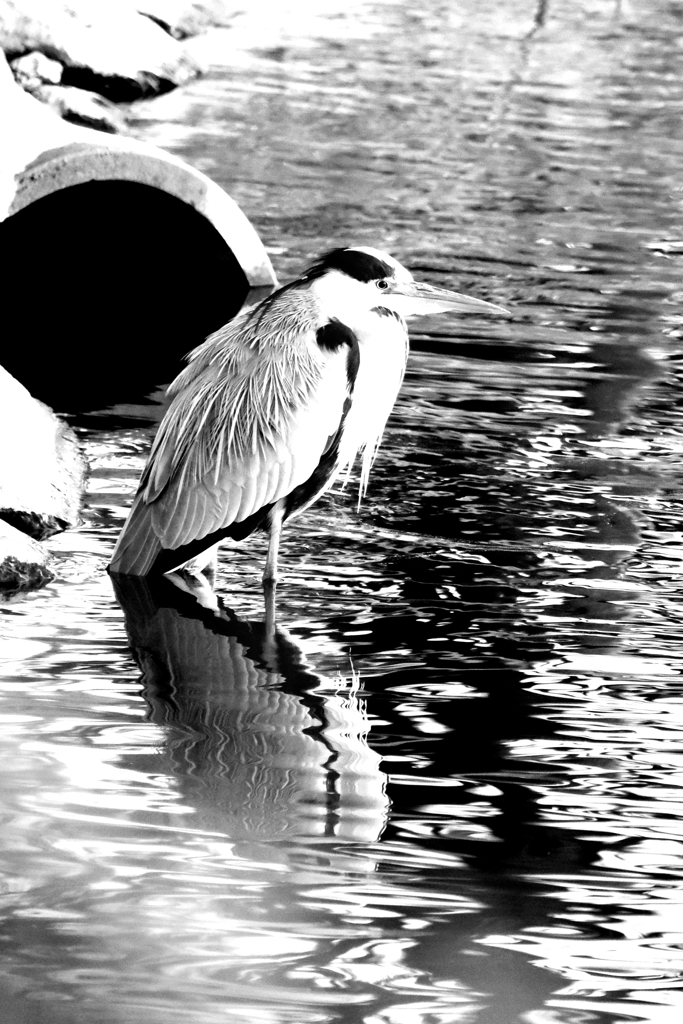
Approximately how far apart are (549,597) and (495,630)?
A: 34 cm

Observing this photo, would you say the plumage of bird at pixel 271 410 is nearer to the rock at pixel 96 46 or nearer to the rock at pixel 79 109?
the rock at pixel 79 109

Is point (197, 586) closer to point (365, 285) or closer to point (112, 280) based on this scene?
point (365, 285)

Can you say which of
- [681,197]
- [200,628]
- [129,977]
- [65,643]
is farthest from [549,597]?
[681,197]

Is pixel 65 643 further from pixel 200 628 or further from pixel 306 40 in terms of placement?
pixel 306 40

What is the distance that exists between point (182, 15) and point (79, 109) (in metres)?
6.50

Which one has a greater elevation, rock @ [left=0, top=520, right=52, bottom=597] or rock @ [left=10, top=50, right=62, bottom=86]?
rock @ [left=10, top=50, right=62, bottom=86]

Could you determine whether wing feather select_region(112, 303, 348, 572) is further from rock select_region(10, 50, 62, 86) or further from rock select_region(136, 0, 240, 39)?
rock select_region(136, 0, 240, 39)

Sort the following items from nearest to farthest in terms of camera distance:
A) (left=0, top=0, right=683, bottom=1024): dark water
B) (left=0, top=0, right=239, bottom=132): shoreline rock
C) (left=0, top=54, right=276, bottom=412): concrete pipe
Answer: (left=0, top=0, right=683, bottom=1024): dark water < (left=0, top=54, right=276, bottom=412): concrete pipe < (left=0, top=0, right=239, bottom=132): shoreline rock

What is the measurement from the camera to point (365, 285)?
5.10 m

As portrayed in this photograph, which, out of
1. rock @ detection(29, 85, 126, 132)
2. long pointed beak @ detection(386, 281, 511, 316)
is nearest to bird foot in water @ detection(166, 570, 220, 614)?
long pointed beak @ detection(386, 281, 511, 316)

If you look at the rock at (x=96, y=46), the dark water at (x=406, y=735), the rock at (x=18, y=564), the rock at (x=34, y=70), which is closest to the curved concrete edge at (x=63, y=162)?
the dark water at (x=406, y=735)

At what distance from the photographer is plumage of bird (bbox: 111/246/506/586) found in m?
5.02

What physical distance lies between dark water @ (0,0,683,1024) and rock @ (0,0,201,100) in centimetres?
835

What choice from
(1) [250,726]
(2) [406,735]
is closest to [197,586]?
(1) [250,726]
